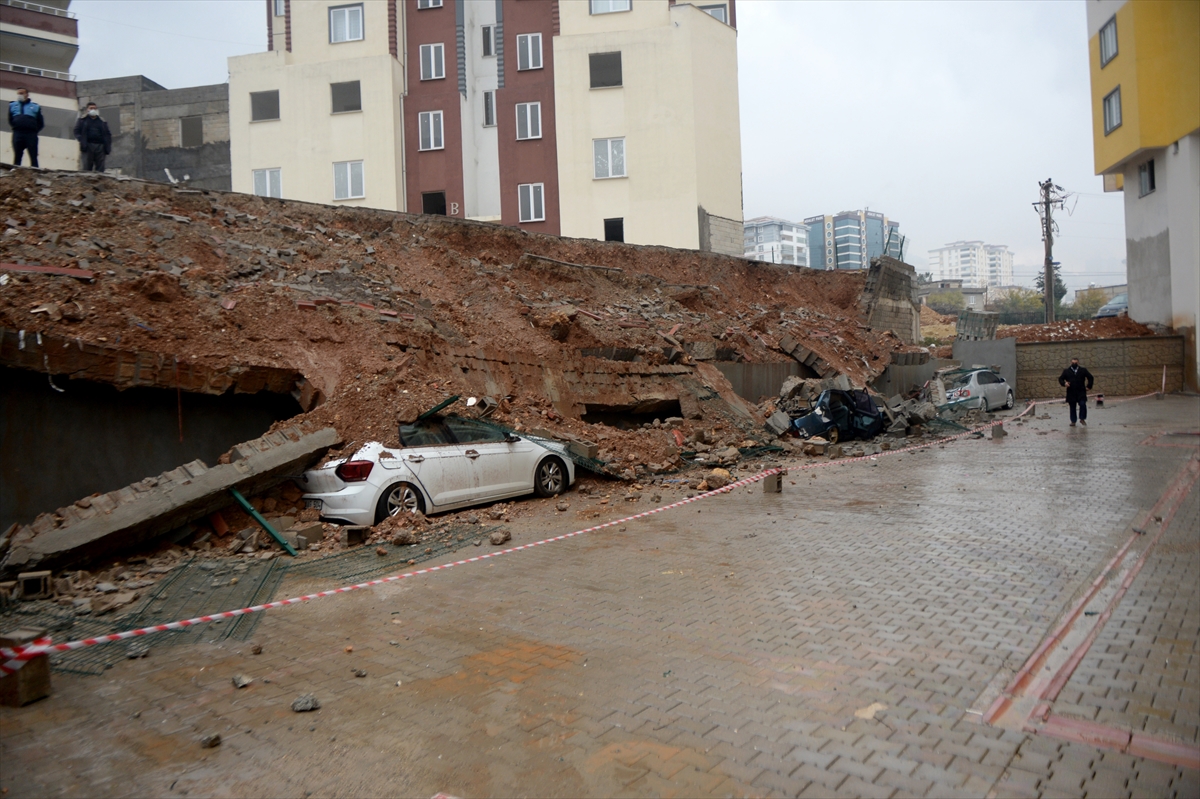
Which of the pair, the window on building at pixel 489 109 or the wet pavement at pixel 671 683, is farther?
the window on building at pixel 489 109

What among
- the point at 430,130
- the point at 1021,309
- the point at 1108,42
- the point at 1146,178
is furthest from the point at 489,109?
the point at 1021,309

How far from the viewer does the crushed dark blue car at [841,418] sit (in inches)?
746

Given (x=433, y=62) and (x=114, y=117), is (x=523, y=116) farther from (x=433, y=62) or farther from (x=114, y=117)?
(x=114, y=117)

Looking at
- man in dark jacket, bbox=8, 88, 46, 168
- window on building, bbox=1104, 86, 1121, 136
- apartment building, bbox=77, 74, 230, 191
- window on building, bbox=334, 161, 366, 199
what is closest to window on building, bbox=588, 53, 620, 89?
window on building, bbox=334, 161, 366, 199

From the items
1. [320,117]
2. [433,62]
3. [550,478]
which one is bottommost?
[550,478]

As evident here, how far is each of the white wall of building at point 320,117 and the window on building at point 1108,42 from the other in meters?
28.8

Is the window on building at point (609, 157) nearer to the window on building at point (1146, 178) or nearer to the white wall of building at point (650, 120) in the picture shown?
the white wall of building at point (650, 120)

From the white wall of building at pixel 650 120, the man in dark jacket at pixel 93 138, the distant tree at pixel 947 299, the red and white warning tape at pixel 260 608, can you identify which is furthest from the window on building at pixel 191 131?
the distant tree at pixel 947 299

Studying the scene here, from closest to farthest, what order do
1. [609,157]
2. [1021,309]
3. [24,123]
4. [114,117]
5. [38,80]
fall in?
[24,123]
[609,157]
[38,80]
[114,117]
[1021,309]

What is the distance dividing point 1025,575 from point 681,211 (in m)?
24.7

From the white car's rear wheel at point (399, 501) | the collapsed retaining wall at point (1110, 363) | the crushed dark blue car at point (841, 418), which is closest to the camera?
the white car's rear wheel at point (399, 501)

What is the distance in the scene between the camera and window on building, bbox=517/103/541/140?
32094 millimetres

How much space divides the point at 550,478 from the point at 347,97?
2551 cm

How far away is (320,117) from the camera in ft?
103
